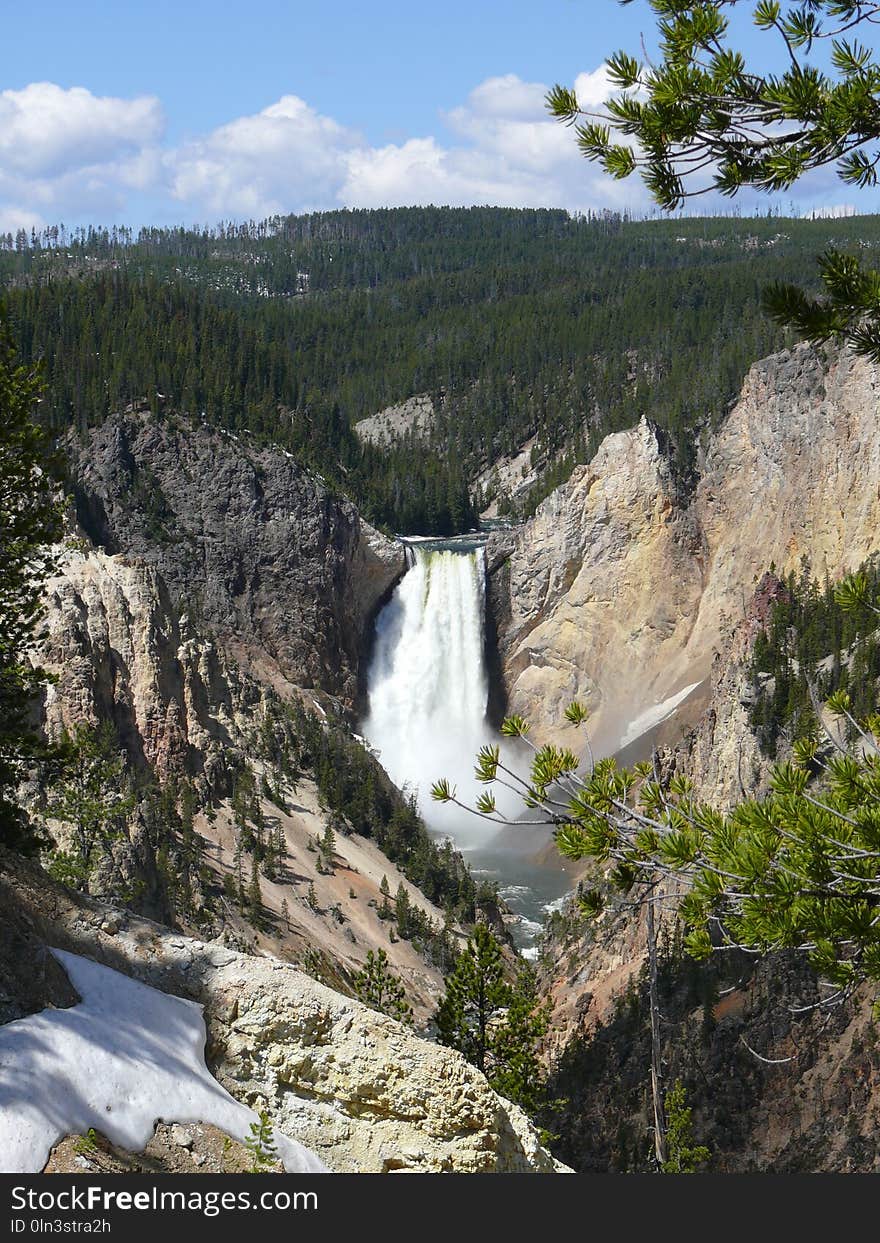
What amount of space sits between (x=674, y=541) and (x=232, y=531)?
86.0 ft

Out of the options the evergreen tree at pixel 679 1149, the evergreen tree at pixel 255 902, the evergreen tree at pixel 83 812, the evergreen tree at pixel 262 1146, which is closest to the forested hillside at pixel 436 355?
the evergreen tree at pixel 255 902

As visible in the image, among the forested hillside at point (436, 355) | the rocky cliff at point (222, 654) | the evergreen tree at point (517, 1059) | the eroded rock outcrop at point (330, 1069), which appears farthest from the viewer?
the forested hillside at point (436, 355)

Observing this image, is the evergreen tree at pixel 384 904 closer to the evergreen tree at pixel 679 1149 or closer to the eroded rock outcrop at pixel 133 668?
the eroded rock outcrop at pixel 133 668

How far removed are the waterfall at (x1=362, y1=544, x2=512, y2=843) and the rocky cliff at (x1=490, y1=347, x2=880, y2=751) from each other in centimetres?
203

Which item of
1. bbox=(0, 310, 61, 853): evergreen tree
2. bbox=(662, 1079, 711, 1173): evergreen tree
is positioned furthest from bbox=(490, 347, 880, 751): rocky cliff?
bbox=(0, 310, 61, 853): evergreen tree

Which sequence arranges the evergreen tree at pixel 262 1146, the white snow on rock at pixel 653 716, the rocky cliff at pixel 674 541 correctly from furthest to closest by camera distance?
the white snow on rock at pixel 653 716
the rocky cliff at pixel 674 541
the evergreen tree at pixel 262 1146

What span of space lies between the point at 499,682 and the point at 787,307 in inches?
2798

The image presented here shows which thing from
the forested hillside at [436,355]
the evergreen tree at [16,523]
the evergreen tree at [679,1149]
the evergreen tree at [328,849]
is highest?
the forested hillside at [436,355]

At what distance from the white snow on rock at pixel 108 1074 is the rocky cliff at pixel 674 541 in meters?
53.6

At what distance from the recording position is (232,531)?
7538 cm

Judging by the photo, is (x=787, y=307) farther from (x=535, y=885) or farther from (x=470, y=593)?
(x=470, y=593)

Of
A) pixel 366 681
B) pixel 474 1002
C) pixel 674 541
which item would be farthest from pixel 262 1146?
pixel 366 681

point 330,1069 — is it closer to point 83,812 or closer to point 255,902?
point 83,812

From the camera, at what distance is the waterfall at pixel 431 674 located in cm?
7906
